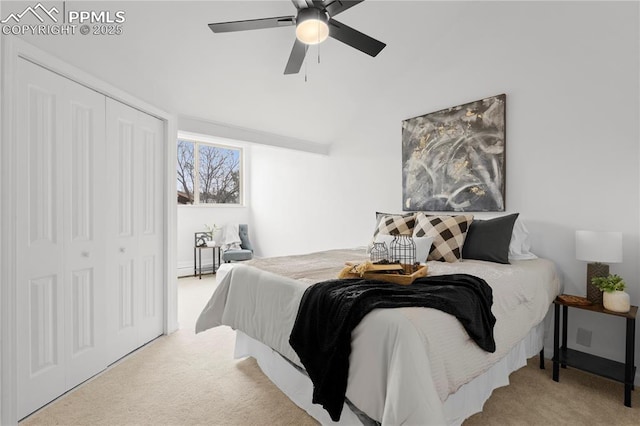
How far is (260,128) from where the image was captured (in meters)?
4.15

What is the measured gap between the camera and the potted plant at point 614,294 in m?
2.07

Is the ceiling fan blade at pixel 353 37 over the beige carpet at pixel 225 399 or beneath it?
over

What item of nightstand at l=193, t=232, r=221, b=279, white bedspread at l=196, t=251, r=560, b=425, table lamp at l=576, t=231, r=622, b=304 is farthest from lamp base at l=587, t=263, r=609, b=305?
nightstand at l=193, t=232, r=221, b=279

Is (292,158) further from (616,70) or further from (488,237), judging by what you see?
(616,70)

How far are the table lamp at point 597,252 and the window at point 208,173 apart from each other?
556cm

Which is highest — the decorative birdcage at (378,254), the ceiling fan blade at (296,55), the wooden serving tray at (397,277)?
the ceiling fan blade at (296,55)

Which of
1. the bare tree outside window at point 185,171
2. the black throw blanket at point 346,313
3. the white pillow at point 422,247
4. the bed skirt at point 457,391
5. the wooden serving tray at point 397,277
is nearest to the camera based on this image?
the black throw blanket at point 346,313

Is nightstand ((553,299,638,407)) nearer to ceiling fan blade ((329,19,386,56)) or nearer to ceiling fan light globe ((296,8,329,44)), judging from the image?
ceiling fan blade ((329,19,386,56))

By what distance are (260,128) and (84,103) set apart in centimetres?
214

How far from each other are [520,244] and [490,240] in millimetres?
364

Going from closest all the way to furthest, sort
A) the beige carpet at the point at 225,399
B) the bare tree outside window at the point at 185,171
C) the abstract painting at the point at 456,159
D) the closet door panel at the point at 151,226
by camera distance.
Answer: the beige carpet at the point at 225,399, the closet door panel at the point at 151,226, the abstract painting at the point at 456,159, the bare tree outside window at the point at 185,171

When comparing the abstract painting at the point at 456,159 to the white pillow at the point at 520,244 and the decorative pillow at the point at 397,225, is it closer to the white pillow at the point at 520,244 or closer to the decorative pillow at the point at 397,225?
the white pillow at the point at 520,244

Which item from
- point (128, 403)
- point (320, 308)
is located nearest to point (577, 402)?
point (320, 308)

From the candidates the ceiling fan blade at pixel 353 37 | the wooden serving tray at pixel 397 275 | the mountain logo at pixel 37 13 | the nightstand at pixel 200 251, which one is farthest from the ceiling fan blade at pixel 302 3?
the nightstand at pixel 200 251
